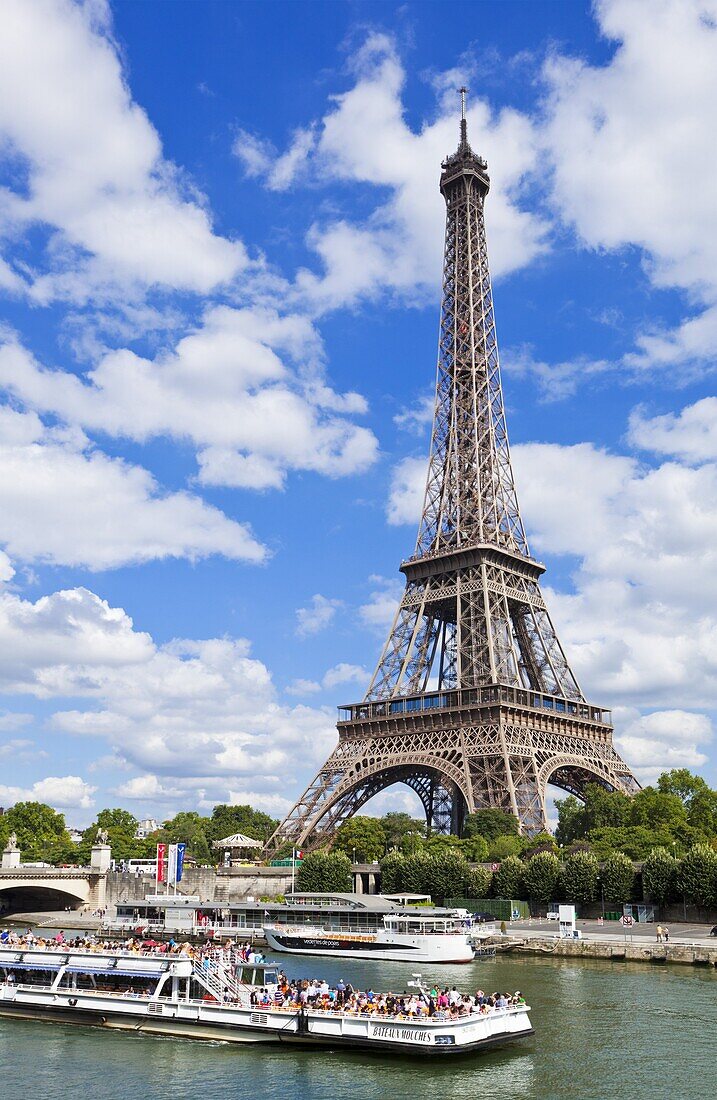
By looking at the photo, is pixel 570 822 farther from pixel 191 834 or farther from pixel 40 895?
pixel 191 834

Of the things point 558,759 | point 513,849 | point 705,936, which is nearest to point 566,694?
point 558,759

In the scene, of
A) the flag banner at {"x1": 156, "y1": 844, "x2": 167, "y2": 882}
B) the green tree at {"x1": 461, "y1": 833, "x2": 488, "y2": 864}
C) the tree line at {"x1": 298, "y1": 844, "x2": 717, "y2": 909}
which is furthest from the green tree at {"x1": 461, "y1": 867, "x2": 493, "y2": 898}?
the flag banner at {"x1": 156, "y1": 844, "x2": 167, "y2": 882}

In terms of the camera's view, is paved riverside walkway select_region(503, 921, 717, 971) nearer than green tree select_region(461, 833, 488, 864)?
Yes

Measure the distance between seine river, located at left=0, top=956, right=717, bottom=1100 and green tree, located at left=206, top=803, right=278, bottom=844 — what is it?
117728mm

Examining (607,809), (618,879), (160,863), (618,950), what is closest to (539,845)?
(618,879)

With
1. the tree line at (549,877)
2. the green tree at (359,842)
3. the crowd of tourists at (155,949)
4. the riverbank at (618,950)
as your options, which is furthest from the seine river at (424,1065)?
the green tree at (359,842)

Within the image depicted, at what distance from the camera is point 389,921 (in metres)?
65.3

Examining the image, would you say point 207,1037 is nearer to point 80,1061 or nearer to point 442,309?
point 80,1061

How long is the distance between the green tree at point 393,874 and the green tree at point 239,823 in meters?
73.8

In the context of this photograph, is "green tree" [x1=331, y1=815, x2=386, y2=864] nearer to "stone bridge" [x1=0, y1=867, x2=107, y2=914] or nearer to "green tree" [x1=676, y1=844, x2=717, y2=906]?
"stone bridge" [x1=0, y1=867, x2=107, y2=914]

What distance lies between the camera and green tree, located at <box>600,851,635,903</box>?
220ft

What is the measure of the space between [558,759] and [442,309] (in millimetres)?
56757

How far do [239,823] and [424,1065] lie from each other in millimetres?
135866

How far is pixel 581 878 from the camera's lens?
6819cm
